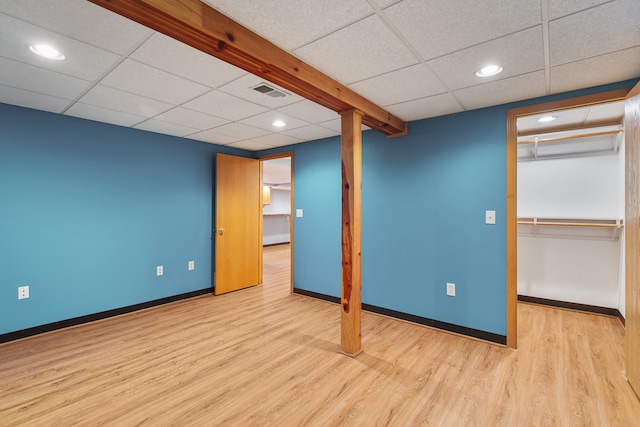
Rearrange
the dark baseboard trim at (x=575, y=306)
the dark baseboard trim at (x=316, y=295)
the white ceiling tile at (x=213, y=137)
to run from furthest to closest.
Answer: the dark baseboard trim at (x=316, y=295) < the white ceiling tile at (x=213, y=137) < the dark baseboard trim at (x=575, y=306)

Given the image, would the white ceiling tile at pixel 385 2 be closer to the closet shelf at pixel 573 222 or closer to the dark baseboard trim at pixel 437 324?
the dark baseboard trim at pixel 437 324

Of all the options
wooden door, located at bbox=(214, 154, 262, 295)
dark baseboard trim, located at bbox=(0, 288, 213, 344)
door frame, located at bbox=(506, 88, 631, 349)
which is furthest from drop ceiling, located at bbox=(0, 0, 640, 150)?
dark baseboard trim, located at bbox=(0, 288, 213, 344)

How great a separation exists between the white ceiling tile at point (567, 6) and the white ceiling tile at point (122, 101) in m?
2.88

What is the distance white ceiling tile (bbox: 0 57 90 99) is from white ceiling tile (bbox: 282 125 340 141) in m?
2.06

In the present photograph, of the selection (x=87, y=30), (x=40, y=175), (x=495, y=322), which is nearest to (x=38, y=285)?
(x=40, y=175)

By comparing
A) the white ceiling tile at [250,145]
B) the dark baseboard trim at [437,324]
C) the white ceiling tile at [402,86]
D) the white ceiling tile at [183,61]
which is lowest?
the dark baseboard trim at [437,324]

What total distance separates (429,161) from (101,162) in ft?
12.2

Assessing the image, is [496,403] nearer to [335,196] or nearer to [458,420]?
[458,420]

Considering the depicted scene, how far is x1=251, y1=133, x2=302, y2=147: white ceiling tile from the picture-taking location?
3.89 m

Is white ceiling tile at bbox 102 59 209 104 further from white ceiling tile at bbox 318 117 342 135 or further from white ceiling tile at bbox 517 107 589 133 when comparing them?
white ceiling tile at bbox 517 107 589 133

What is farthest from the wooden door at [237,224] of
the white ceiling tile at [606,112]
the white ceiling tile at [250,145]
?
the white ceiling tile at [606,112]

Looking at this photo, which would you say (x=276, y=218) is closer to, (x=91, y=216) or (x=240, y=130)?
(x=240, y=130)

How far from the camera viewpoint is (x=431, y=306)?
3121mm

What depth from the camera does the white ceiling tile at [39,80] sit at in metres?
2.02
